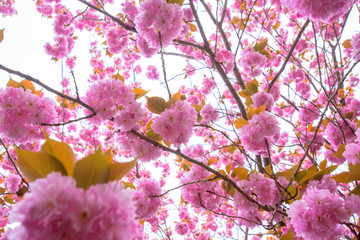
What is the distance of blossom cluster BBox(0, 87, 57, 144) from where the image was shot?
1554mm

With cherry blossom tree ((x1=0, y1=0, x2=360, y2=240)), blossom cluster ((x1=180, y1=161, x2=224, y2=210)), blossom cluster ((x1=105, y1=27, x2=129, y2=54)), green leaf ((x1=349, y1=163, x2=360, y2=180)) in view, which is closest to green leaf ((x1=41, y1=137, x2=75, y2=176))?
cherry blossom tree ((x1=0, y1=0, x2=360, y2=240))

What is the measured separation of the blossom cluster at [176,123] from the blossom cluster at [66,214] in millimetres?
1118

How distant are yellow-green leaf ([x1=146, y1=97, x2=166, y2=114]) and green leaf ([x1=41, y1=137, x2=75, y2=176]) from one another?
1.10 m

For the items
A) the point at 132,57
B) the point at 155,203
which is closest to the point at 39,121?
the point at 155,203

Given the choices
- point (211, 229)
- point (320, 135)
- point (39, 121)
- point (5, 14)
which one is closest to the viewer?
point (39, 121)

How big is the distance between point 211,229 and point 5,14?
25.5ft

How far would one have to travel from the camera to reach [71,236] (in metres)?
0.57

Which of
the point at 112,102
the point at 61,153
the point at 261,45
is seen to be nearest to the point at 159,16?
the point at 112,102

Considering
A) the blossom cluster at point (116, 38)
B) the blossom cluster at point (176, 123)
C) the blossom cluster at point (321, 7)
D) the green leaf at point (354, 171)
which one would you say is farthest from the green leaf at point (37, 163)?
the blossom cluster at point (116, 38)

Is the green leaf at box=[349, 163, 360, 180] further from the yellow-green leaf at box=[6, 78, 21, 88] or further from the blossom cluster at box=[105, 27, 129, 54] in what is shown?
the blossom cluster at box=[105, 27, 129, 54]

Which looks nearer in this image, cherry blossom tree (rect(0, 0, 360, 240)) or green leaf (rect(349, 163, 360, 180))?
cherry blossom tree (rect(0, 0, 360, 240))

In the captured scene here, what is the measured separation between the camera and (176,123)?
5.75 feet

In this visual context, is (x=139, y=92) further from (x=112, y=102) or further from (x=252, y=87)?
(x=252, y=87)

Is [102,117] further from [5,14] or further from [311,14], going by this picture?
[5,14]
